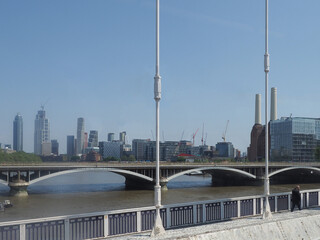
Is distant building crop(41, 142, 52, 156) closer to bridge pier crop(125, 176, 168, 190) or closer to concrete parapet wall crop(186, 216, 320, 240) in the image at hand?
bridge pier crop(125, 176, 168, 190)

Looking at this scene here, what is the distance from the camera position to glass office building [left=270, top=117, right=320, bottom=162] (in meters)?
127

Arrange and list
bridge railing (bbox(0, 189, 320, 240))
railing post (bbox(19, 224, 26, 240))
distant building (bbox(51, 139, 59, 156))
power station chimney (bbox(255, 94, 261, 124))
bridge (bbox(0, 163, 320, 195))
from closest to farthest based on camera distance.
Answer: railing post (bbox(19, 224, 26, 240))
bridge railing (bbox(0, 189, 320, 240))
bridge (bbox(0, 163, 320, 195))
distant building (bbox(51, 139, 59, 156))
power station chimney (bbox(255, 94, 261, 124))

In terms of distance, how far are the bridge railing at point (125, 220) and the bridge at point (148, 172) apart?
1421 inches

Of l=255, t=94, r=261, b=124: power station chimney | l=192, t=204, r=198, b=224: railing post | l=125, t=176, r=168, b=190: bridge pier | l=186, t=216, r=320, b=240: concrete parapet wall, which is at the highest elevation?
l=255, t=94, r=261, b=124: power station chimney

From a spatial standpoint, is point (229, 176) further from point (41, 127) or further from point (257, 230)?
point (257, 230)

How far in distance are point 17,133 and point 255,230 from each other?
30593 millimetres

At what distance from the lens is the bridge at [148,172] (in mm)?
46872

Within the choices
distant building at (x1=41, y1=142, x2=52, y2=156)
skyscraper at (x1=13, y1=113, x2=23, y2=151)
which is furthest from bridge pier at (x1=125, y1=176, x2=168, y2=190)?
skyscraper at (x1=13, y1=113, x2=23, y2=151)

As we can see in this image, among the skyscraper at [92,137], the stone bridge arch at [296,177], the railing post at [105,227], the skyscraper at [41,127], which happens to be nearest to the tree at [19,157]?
the skyscraper at [41,127]

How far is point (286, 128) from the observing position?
422 ft

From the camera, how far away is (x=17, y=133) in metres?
37.3

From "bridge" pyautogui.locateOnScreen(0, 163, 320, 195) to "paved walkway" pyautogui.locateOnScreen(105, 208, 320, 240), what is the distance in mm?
37562

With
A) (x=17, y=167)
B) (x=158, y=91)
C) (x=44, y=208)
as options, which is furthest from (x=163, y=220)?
(x=17, y=167)

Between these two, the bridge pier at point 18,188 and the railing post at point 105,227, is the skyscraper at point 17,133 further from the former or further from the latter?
the railing post at point 105,227
